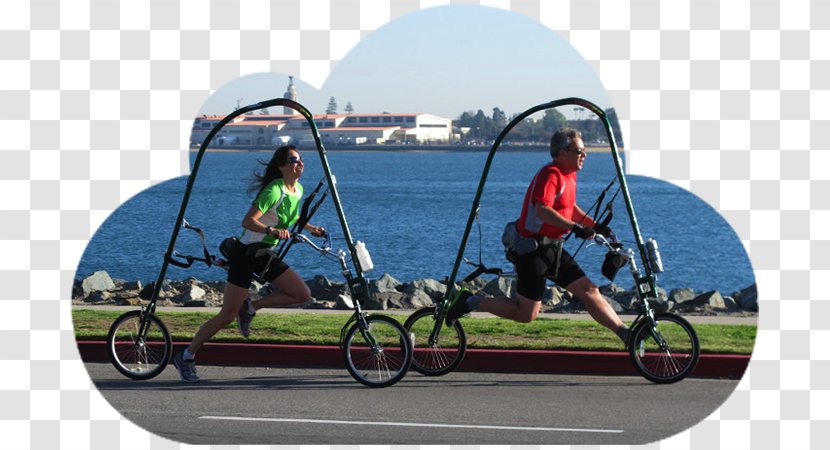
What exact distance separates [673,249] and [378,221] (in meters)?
11.1

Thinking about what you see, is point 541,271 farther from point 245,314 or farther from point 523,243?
point 245,314

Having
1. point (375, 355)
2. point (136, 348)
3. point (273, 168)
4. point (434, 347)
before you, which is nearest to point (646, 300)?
point (434, 347)

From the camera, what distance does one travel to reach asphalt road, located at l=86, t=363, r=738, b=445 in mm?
8695

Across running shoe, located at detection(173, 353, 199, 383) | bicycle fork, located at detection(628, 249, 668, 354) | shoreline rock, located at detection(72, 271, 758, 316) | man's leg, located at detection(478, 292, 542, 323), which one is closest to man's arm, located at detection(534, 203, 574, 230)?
bicycle fork, located at detection(628, 249, 668, 354)

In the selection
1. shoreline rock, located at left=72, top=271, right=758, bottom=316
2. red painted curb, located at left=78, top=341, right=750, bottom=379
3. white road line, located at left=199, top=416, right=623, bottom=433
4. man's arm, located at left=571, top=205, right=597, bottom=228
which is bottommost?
white road line, located at left=199, top=416, right=623, bottom=433

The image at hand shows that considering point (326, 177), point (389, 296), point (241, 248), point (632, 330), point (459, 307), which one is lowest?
point (389, 296)

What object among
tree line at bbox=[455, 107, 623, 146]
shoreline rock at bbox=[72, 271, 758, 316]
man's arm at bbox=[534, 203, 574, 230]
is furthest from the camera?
shoreline rock at bbox=[72, 271, 758, 316]

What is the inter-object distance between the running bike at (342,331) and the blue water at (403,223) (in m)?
3.28

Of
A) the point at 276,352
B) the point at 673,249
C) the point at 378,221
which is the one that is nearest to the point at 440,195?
the point at 673,249

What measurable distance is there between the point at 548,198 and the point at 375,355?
1791 millimetres

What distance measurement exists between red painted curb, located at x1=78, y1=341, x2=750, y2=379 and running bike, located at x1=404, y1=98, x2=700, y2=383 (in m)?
0.30

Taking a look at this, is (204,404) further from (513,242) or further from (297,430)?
(513,242)

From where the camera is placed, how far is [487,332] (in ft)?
38.0

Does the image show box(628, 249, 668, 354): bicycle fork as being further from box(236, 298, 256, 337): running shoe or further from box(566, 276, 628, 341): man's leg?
box(236, 298, 256, 337): running shoe
